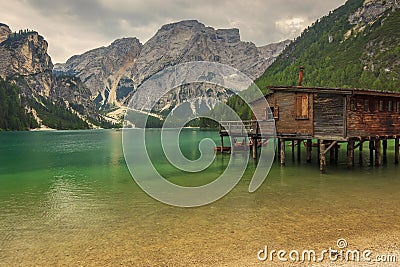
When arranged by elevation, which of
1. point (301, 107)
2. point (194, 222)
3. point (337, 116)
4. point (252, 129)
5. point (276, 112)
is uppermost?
point (301, 107)

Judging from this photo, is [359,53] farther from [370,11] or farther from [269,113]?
[269,113]

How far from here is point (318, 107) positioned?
28.3 metres

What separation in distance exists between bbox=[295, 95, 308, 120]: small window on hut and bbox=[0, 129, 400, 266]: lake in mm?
6674

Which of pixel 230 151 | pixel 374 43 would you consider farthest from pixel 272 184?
pixel 374 43

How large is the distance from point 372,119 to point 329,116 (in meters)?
3.98

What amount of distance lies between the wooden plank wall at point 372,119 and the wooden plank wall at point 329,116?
65 cm

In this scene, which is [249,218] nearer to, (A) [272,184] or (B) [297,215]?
(B) [297,215]

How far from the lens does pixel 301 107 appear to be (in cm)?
2988

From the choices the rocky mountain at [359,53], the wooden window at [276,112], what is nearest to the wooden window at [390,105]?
the wooden window at [276,112]

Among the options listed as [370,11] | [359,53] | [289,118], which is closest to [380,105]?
[289,118]

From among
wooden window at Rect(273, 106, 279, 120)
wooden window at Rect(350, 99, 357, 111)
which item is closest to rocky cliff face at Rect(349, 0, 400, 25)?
wooden window at Rect(273, 106, 279, 120)

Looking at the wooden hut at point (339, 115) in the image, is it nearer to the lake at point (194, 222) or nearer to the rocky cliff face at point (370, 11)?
the lake at point (194, 222)

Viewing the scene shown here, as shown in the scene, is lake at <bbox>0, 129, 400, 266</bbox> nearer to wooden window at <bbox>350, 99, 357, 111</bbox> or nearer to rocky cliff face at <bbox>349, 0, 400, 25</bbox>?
wooden window at <bbox>350, 99, 357, 111</bbox>

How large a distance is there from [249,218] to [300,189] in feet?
25.9
